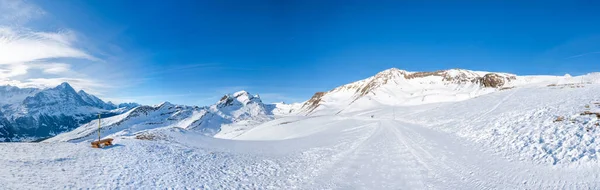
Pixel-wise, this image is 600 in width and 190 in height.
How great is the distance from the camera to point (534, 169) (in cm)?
1490

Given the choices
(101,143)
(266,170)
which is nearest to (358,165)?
(266,170)

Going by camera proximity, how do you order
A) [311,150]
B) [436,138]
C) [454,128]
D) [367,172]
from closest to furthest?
[367,172]
[311,150]
[436,138]
[454,128]

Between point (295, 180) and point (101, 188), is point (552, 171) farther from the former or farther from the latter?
point (101, 188)

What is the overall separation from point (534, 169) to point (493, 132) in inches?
378

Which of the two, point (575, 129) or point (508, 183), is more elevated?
point (575, 129)

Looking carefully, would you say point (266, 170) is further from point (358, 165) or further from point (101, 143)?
point (101, 143)

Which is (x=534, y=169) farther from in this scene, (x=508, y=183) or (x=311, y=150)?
(x=311, y=150)

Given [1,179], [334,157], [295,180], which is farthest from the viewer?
[334,157]

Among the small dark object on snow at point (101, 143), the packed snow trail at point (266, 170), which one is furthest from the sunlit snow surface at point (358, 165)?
the small dark object on snow at point (101, 143)

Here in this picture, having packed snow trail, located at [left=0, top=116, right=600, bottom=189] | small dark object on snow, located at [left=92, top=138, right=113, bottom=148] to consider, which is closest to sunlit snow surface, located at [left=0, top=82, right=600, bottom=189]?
packed snow trail, located at [left=0, top=116, right=600, bottom=189]

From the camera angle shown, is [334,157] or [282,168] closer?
[282,168]

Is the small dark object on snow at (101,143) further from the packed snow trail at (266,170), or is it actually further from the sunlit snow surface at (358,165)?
the packed snow trail at (266,170)

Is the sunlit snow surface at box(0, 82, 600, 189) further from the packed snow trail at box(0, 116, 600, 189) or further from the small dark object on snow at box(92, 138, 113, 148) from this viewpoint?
the small dark object on snow at box(92, 138, 113, 148)

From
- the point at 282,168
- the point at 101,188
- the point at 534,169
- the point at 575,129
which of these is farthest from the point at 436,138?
the point at 101,188
